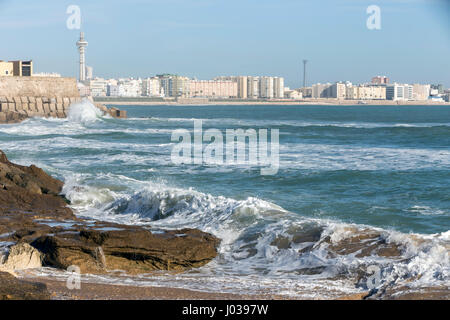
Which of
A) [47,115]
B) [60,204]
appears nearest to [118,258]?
[60,204]

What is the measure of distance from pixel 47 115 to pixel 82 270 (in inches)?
1589

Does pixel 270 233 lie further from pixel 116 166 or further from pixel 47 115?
pixel 47 115

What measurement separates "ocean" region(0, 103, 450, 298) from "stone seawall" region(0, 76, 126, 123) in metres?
20.7

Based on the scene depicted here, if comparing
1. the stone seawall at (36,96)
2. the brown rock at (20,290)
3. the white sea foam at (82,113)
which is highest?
the stone seawall at (36,96)

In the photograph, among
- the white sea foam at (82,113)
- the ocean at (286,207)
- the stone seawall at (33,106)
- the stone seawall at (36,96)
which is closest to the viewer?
the ocean at (286,207)

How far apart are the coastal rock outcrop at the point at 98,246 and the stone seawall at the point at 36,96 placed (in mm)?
35049

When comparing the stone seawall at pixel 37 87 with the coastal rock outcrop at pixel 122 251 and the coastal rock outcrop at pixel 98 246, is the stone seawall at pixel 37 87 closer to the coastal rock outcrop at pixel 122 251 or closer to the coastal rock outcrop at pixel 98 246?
the coastal rock outcrop at pixel 98 246

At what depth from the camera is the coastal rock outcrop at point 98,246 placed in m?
7.36

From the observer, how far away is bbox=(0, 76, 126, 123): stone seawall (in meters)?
44.6

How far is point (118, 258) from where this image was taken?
7.59 m

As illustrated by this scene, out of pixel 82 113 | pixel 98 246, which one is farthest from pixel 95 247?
pixel 82 113

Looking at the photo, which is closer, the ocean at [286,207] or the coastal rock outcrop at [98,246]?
the ocean at [286,207]

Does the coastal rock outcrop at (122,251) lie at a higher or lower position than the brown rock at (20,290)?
lower

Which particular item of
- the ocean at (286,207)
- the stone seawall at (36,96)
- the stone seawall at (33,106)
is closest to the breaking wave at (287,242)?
the ocean at (286,207)
